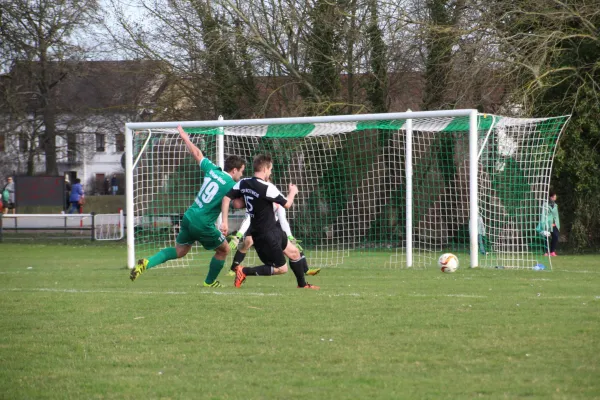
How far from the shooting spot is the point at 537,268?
1491cm

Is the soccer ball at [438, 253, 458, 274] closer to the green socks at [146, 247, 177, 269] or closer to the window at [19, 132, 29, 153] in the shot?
the green socks at [146, 247, 177, 269]

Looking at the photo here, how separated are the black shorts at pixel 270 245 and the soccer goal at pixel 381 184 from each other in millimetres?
4594

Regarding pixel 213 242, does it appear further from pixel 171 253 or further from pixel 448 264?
pixel 448 264

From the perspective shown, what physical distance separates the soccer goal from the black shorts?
459cm

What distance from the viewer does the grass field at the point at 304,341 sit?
17.0 feet

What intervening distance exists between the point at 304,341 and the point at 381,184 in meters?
13.9

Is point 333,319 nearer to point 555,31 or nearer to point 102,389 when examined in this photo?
point 102,389

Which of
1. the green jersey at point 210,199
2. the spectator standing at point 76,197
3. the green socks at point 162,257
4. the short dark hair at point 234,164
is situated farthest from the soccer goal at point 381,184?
the spectator standing at point 76,197

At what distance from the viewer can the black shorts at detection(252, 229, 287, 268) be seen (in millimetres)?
10727

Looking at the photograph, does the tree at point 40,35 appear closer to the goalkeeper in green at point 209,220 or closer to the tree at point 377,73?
the tree at point 377,73

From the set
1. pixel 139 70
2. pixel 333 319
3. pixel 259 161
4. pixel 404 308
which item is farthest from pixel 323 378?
pixel 139 70

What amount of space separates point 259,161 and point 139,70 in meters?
17.3

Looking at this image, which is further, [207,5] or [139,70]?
[139,70]

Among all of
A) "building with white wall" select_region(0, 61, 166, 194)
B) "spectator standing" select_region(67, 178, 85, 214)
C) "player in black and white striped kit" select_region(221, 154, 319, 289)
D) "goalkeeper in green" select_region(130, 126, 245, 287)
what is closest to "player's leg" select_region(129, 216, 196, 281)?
"goalkeeper in green" select_region(130, 126, 245, 287)
